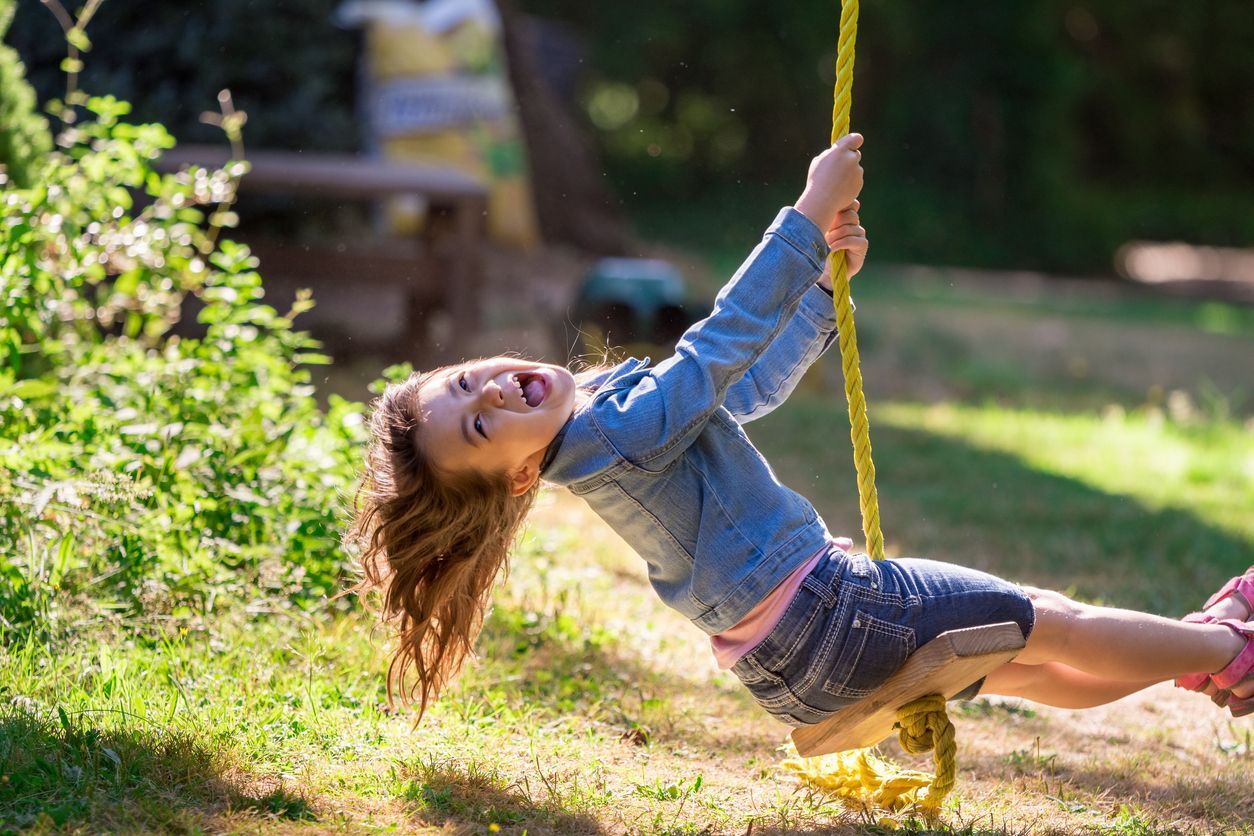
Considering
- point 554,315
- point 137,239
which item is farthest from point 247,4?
point 137,239

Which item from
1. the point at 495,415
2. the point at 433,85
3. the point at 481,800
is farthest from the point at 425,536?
the point at 433,85

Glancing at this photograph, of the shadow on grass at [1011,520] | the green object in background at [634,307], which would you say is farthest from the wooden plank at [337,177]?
the shadow on grass at [1011,520]

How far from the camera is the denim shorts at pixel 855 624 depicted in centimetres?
235

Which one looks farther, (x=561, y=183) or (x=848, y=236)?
(x=561, y=183)

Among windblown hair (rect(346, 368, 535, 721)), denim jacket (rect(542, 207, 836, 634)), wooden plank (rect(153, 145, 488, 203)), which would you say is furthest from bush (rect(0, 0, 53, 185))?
denim jacket (rect(542, 207, 836, 634))

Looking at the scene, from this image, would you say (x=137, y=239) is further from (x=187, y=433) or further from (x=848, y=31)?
(x=848, y=31)

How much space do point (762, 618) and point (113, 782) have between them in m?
1.13

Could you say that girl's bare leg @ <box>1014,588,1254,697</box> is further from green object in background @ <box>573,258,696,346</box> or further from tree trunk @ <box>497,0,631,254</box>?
tree trunk @ <box>497,0,631,254</box>

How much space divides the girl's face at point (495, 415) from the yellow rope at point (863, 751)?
0.54 m

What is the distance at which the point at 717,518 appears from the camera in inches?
93.7

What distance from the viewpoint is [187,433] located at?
10.6 ft

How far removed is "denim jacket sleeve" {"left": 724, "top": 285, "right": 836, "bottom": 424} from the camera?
2.62 metres

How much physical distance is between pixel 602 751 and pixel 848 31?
1.49 meters

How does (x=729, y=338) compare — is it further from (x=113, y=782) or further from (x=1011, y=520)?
(x=1011, y=520)
